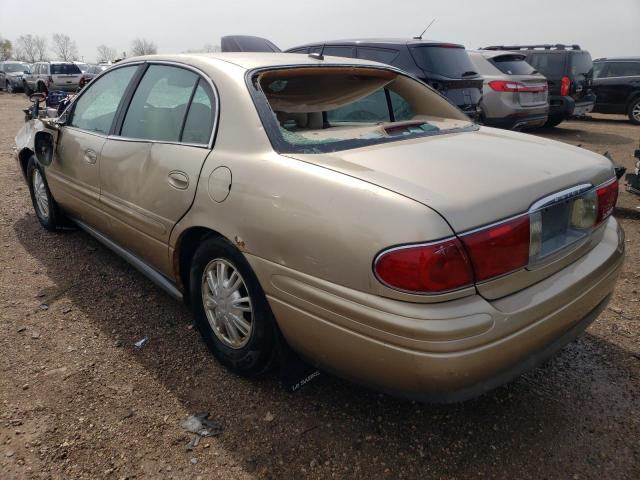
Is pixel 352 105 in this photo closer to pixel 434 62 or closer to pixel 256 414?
pixel 256 414

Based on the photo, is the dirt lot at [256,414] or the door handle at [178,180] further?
the door handle at [178,180]

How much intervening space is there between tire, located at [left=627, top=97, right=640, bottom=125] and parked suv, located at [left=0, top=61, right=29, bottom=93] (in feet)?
88.4

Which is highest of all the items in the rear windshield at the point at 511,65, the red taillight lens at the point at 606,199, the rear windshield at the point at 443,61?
the rear windshield at the point at 443,61

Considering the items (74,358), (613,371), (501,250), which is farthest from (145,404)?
(613,371)

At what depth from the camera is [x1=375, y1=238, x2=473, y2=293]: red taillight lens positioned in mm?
1668

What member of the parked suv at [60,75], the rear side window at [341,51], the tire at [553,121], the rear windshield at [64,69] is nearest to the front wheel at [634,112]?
the tire at [553,121]

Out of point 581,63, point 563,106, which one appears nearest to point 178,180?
point 563,106

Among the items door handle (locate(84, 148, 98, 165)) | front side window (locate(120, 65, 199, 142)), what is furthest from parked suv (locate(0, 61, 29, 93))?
front side window (locate(120, 65, 199, 142))

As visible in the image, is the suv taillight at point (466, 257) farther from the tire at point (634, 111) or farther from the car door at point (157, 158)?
the tire at point (634, 111)

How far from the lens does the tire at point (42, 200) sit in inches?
170

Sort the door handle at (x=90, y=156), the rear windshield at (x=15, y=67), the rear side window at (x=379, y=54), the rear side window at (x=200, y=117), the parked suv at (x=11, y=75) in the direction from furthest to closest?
the rear windshield at (x=15, y=67), the parked suv at (x=11, y=75), the rear side window at (x=379, y=54), the door handle at (x=90, y=156), the rear side window at (x=200, y=117)

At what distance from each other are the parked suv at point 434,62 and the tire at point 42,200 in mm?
4474

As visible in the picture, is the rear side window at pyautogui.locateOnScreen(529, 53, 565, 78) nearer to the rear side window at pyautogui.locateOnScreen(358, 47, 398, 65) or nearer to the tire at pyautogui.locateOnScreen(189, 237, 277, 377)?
the rear side window at pyautogui.locateOnScreen(358, 47, 398, 65)

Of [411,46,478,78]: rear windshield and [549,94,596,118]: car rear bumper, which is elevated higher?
[411,46,478,78]: rear windshield
